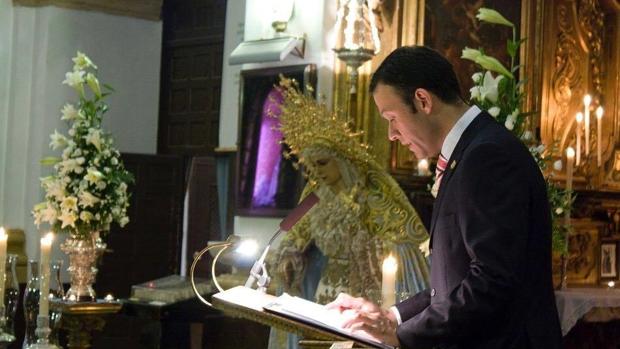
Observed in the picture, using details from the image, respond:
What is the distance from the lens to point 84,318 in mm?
5508

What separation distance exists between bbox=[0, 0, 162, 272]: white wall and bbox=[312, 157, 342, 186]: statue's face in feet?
14.6

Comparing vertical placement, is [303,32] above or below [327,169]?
above

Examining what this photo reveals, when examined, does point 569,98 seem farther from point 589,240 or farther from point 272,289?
point 272,289

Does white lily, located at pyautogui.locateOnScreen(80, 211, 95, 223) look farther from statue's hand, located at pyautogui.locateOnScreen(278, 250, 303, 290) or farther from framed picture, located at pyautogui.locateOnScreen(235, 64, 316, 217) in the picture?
statue's hand, located at pyautogui.locateOnScreen(278, 250, 303, 290)

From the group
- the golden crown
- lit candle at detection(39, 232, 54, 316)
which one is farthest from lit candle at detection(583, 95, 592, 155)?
lit candle at detection(39, 232, 54, 316)

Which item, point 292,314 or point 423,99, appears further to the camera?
point 423,99

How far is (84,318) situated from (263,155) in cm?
129

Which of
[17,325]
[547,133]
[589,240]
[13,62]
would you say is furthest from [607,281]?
[13,62]

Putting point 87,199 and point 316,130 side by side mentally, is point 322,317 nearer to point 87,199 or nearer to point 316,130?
point 316,130

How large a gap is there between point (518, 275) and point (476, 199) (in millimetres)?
166

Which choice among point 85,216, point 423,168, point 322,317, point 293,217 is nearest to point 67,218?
point 85,216

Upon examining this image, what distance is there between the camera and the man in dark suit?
2.34 m

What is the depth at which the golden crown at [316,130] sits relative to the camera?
16.5 ft

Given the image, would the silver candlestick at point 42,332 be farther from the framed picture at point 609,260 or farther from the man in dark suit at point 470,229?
the framed picture at point 609,260
